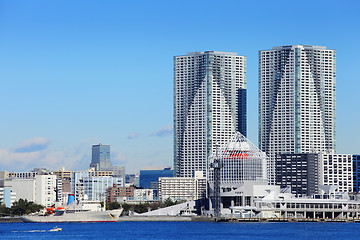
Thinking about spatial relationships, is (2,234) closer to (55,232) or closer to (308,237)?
(55,232)

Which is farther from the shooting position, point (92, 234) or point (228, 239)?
point (92, 234)

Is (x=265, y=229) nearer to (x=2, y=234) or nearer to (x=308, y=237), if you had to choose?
(x=308, y=237)

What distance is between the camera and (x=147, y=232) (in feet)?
546

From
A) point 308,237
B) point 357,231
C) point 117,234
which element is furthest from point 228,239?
point 357,231

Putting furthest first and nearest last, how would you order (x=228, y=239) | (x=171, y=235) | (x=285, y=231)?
(x=285, y=231)
(x=171, y=235)
(x=228, y=239)

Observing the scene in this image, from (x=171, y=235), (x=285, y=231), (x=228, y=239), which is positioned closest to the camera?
(x=228, y=239)

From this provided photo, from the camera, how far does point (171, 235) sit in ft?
510

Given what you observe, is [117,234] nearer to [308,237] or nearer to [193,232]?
[193,232]

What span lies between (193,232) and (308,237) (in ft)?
78.7

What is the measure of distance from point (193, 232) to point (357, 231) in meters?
31.7

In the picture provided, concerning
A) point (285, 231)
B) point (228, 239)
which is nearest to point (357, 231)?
point (285, 231)

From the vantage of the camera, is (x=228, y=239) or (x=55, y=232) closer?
(x=228, y=239)

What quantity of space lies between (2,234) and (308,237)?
177 feet

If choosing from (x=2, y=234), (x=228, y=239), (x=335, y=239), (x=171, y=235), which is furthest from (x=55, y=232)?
(x=335, y=239)
